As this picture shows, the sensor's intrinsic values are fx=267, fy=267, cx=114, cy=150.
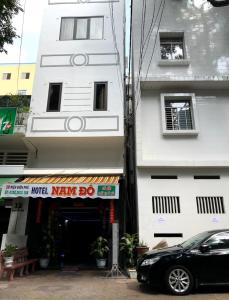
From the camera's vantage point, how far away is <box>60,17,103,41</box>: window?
13.4 meters

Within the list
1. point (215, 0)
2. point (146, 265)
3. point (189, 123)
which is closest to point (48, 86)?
point (189, 123)

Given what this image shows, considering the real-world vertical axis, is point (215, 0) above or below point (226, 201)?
above

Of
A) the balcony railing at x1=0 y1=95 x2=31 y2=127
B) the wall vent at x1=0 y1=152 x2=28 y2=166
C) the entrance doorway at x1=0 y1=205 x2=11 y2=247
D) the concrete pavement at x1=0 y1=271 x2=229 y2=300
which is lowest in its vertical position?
the concrete pavement at x1=0 y1=271 x2=229 y2=300

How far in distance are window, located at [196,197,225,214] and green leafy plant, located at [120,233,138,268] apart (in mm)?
2692

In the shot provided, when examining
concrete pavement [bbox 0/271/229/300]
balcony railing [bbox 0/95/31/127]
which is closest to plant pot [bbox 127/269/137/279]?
concrete pavement [bbox 0/271/229/300]

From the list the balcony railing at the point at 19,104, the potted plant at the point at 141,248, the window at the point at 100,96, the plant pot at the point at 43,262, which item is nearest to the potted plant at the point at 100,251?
the potted plant at the point at 141,248

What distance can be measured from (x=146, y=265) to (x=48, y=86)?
899 centimetres

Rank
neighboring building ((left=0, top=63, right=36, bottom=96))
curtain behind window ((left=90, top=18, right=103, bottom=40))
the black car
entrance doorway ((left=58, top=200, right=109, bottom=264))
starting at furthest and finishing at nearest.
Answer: neighboring building ((left=0, top=63, right=36, bottom=96)), curtain behind window ((left=90, top=18, right=103, bottom=40)), entrance doorway ((left=58, top=200, right=109, bottom=264)), the black car

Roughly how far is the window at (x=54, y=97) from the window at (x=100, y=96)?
1672 mm

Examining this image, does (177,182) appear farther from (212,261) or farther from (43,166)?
(43,166)

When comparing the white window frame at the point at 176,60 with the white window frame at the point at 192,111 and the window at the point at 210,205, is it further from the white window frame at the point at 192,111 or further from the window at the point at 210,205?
the window at the point at 210,205

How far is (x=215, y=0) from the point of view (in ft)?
32.5

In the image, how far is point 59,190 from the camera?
9508mm

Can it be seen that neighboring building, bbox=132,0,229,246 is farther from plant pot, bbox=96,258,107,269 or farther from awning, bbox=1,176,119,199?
plant pot, bbox=96,258,107,269
